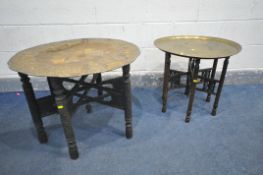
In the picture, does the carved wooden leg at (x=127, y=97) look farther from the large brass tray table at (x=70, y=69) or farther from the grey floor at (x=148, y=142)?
the grey floor at (x=148, y=142)

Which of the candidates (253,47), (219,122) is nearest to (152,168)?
(219,122)

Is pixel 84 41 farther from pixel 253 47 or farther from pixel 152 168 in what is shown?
pixel 253 47

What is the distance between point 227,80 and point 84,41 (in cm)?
202

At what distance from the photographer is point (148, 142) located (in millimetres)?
1728

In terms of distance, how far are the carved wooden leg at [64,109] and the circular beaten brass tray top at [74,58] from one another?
96mm

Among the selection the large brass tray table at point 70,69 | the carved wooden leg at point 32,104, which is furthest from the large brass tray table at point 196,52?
the carved wooden leg at point 32,104

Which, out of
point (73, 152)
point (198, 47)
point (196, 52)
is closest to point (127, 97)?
point (73, 152)

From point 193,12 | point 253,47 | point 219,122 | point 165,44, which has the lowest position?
point 219,122

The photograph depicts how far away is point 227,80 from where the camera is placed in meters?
2.68

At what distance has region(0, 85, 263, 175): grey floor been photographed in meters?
1.49

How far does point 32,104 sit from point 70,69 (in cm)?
56

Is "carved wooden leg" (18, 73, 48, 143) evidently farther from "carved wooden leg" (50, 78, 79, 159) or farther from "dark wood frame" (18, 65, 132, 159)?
"carved wooden leg" (50, 78, 79, 159)

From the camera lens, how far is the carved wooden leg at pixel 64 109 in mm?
1234

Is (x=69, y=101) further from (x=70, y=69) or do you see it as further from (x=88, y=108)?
(x=88, y=108)
